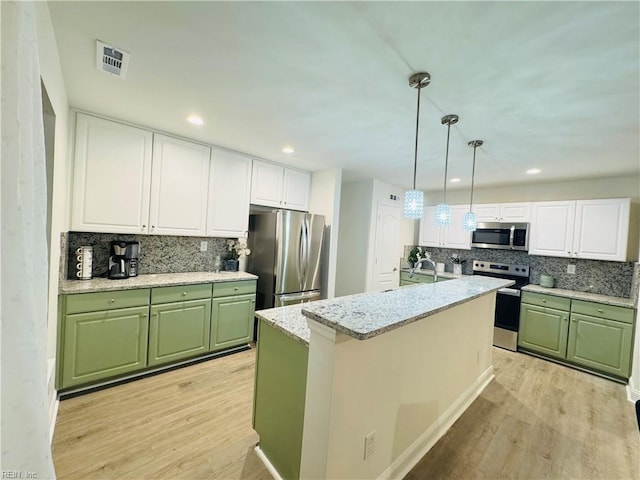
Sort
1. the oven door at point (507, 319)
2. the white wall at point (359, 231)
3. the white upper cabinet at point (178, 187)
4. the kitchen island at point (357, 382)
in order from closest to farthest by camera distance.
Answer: the kitchen island at point (357, 382) → the white upper cabinet at point (178, 187) → the oven door at point (507, 319) → the white wall at point (359, 231)

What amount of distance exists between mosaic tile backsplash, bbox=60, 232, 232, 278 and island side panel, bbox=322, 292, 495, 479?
2.46 meters

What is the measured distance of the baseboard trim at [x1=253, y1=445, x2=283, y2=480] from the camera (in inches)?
63.3

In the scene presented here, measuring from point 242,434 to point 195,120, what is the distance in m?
2.58

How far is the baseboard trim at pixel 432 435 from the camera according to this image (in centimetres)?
166

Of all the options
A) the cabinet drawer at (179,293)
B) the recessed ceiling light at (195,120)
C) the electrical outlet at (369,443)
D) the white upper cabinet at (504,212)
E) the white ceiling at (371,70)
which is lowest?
the electrical outlet at (369,443)

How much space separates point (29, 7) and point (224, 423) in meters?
2.40

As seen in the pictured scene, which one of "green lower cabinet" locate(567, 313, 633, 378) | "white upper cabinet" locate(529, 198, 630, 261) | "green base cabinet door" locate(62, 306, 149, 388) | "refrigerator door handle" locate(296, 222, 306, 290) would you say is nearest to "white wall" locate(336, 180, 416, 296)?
"refrigerator door handle" locate(296, 222, 306, 290)

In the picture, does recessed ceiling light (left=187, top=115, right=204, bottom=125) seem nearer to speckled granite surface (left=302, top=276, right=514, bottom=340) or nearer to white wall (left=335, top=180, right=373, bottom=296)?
speckled granite surface (left=302, top=276, right=514, bottom=340)

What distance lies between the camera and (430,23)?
1.20 metres

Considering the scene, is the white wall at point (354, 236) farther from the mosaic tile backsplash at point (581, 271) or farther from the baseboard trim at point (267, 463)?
the baseboard trim at point (267, 463)

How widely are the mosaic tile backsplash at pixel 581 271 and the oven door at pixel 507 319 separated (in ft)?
1.93

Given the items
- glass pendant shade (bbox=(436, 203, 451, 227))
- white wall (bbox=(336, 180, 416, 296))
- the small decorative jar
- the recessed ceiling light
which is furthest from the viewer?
white wall (bbox=(336, 180, 416, 296))

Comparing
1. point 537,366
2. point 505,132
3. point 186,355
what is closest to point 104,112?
point 186,355

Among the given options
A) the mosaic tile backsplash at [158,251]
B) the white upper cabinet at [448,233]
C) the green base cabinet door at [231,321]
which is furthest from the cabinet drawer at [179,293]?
the white upper cabinet at [448,233]
